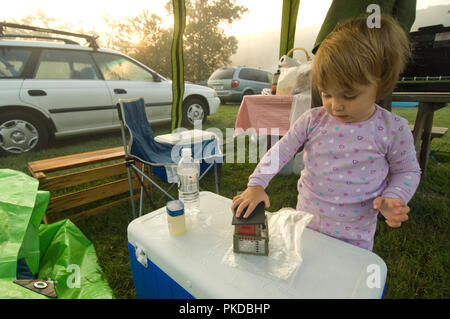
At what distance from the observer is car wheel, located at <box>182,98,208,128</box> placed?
201 inches

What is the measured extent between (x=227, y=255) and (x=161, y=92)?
4341 mm

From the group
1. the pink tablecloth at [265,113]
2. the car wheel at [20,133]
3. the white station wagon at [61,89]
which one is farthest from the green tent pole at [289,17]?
the car wheel at [20,133]

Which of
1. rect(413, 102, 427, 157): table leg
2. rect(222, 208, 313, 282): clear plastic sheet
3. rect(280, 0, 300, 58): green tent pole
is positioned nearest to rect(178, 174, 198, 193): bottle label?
rect(222, 208, 313, 282): clear plastic sheet

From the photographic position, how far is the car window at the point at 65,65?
11.6 ft

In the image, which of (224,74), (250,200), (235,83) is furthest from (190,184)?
(224,74)

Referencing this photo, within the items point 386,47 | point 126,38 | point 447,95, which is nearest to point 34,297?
point 386,47

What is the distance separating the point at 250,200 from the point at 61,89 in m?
Result: 4.00

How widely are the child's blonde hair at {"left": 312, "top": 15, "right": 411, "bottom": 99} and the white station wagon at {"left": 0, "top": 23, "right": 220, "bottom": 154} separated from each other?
3960 millimetres

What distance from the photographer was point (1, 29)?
3.12 meters

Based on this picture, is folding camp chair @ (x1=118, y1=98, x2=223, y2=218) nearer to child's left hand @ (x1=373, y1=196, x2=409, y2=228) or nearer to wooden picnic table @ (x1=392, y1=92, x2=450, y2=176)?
child's left hand @ (x1=373, y1=196, x2=409, y2=228)

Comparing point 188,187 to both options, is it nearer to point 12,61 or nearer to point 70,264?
point 70,264

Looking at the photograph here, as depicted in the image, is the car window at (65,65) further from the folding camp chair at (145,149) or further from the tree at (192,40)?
the tree at (192,40)
